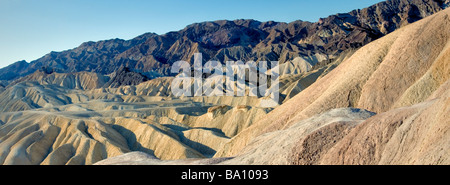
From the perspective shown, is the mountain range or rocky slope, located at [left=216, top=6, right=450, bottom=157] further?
rocky slope, located at [left=216, top=6, right=450, bottom=157]

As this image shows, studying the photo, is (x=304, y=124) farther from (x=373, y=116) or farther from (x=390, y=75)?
(x=390, y=75)

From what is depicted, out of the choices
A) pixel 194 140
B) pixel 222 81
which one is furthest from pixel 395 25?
pixel 194 140

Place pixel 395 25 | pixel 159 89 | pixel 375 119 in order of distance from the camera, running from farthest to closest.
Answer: pixel 395 25
pixel 159 89
pixel 375 119

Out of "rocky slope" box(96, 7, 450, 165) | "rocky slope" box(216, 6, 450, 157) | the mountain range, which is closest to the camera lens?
"rocky slope" box(96, 7, 450, 165)

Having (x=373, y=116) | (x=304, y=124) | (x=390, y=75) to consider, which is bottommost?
(x=304, y=124)

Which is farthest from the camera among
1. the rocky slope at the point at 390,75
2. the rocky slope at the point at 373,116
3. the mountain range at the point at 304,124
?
the rocky slope at the point at 390,75

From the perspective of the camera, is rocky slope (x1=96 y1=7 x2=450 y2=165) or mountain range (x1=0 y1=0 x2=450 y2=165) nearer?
rocky slope (x1=96 y1=7 x2=450 y2=165)

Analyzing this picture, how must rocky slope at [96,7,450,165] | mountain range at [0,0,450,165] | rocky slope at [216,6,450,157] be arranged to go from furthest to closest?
rocky slope at [216,6,450,157] → mountain range at [0,0,450,165] → rocky slope at [96,7,450,165]

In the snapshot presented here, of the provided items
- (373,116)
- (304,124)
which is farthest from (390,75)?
(373,116)

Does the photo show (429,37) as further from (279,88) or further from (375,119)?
(279,88)

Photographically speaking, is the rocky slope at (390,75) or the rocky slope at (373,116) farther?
the rocky slope at (390,75)

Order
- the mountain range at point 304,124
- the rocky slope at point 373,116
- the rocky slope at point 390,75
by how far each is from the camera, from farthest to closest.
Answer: the rocky slope at point 390,75 < the mountain range at point 304,124 < the rocky slope at point 373,116
